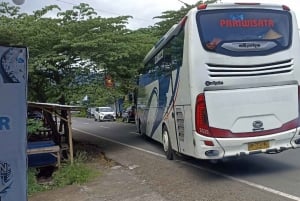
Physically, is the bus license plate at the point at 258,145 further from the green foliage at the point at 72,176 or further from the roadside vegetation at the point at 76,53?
the roadside vegetation at the point at 76,53

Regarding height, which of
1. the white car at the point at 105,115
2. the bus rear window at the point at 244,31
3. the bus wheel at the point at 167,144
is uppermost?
the bus rear window at the point at 244,31

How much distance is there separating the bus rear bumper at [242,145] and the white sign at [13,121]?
17.9 ft

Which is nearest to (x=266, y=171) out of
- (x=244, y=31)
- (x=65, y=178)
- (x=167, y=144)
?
(x=244, y=31)

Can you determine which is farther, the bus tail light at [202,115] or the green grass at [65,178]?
the green grass at [65,178]

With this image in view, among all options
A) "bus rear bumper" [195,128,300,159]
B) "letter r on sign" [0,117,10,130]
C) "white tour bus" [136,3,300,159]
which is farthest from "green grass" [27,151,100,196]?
"letter r on sign" [0,117,10,130]

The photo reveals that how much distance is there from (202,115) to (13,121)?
5.53 m

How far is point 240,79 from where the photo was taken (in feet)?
28.6

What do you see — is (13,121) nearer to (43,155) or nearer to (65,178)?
(65,178)

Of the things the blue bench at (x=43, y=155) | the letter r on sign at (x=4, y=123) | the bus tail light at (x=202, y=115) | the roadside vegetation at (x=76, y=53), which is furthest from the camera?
the roadside vegetation at (x=76, y=53)

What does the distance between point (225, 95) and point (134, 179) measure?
315 centimetres

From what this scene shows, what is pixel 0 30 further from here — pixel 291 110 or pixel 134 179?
pixel 291 110

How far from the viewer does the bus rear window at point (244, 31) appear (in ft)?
28.7

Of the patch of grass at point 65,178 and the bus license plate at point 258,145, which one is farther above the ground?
the bus license plate at point 258,145

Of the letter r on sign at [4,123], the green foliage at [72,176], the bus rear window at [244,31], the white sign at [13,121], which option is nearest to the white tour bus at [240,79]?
the bus rear window at [244,31]
